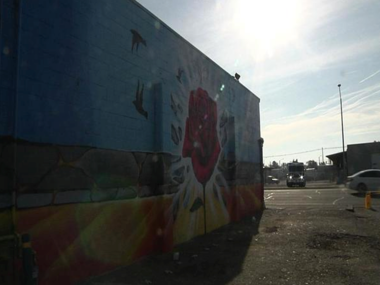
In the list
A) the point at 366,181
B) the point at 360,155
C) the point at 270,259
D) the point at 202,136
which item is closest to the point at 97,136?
the point at 270,259

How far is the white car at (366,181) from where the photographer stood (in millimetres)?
25391

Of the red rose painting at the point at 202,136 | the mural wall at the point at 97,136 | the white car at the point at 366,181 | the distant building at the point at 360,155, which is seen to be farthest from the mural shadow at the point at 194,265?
the distant building at the point at 360,155

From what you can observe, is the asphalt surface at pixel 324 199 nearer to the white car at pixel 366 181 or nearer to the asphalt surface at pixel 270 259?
the white car at pixel 366 181

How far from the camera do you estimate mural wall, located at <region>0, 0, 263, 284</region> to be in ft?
16.3

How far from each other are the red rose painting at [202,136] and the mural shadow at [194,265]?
2.10 m

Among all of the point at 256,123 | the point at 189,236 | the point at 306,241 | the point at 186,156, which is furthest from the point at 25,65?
the point at 256,123

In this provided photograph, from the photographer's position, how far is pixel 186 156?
9.77m

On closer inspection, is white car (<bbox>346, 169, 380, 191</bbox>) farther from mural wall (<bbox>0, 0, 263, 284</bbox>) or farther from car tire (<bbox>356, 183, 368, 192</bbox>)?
mural wall (<bbox>0, 0, 263, 284</bbox>)

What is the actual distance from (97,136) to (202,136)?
4937 millimetres

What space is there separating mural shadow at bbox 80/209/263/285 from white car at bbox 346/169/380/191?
18.9 meters

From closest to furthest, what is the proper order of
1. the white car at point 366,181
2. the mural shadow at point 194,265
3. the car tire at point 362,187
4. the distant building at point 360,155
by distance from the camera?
the mural shadow at point 194,265
the white car at point 366,181
the car tire at point 362,187
the distant building at point 360,155

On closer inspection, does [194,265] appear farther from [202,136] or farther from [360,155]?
[360,155]

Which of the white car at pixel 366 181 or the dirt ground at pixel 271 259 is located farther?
the white car at pixel 366 181

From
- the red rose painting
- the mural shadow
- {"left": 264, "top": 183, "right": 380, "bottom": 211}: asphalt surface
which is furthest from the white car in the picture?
the mural shadow
